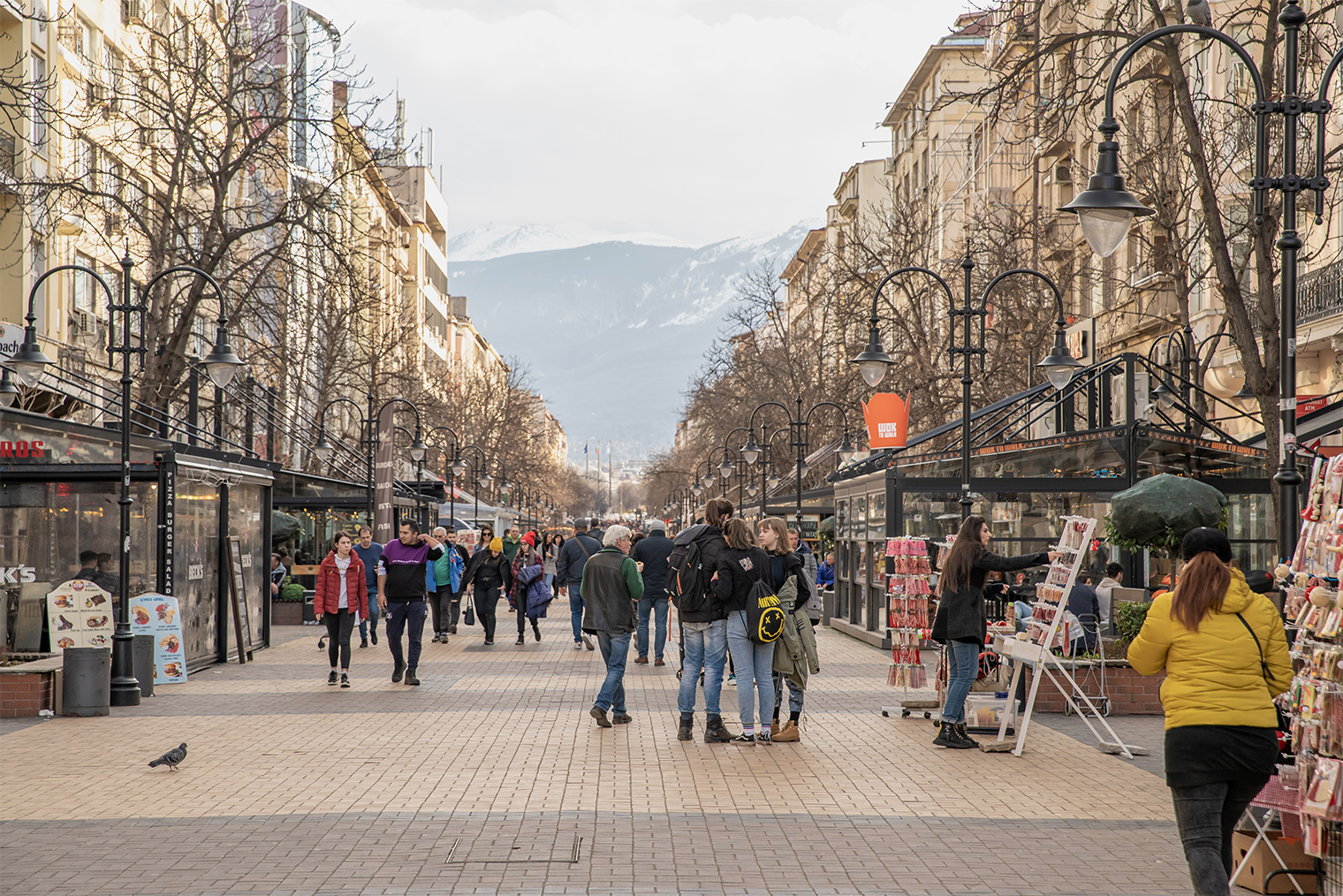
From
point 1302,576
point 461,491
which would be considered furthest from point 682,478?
point 1302,576

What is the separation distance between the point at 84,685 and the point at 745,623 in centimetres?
677

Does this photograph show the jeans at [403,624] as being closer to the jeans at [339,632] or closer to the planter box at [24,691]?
the jeans at [339,632]

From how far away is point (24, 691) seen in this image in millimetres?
14023

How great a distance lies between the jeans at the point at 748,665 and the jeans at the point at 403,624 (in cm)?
545

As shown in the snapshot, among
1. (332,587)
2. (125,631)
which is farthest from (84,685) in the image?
(332,587)

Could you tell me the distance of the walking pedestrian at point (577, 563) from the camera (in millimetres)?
18406

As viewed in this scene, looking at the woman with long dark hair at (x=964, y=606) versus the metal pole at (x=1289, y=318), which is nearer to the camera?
the metal pole at (x=1289, y=318)

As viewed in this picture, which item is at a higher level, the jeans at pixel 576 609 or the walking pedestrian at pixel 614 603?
the walking pedestrian at pixel 614 603

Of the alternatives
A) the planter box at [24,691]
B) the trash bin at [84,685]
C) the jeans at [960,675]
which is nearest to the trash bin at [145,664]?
the trash bin at [84,685]

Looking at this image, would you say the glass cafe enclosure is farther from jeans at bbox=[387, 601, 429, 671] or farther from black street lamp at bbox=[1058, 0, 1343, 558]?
black street lamp at bbox=[1058, 0, 1343, 558]

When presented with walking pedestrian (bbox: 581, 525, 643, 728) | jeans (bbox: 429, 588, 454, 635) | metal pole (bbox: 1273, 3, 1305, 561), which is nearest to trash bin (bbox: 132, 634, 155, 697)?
walking pedestrian (bbox: 581, 525, 643, 728)

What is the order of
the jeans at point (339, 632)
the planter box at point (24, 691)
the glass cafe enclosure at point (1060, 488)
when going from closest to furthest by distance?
the planter box at point (24, 691) < the jeans at point (339, 632) < the glass cafe enclosure at point (1060, 488)

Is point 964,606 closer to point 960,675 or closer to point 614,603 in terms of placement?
point 960,675

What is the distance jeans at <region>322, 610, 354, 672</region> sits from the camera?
1620 cm
